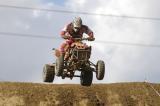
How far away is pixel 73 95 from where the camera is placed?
6025cm

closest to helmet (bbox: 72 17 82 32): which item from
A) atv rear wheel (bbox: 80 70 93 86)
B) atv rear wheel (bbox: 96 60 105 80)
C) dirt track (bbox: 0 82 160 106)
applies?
atv rear wheel (bbox: 96 60 105 80)

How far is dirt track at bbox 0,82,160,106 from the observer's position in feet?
195

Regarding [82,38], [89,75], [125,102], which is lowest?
[125,102]

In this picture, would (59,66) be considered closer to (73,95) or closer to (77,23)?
(77,23)

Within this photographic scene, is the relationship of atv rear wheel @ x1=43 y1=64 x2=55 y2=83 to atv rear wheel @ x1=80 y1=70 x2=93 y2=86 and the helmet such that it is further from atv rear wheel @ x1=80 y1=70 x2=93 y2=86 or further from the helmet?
the helmet

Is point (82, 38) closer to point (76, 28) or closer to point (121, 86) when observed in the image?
point (76, 28)

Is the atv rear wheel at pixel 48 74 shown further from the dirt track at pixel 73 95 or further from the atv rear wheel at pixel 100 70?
the dirt track at pixel 73 95

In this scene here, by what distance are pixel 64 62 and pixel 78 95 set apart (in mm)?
36287

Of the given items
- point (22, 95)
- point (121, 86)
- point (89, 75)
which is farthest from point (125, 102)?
point (89, 75)

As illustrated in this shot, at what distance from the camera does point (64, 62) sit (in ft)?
79.9

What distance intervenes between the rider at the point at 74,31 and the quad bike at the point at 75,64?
211 millimetres

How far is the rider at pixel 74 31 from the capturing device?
24125mm

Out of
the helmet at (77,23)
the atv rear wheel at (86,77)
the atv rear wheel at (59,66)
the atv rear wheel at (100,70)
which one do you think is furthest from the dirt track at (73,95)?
the helmet at (77,23)

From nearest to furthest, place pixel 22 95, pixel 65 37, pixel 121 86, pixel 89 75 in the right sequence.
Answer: pixel 65 37
pixel 89 75
pixel 22 95
pixel 121 86
